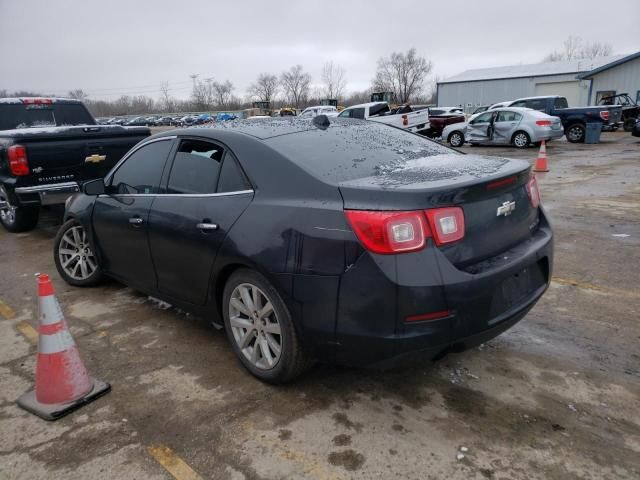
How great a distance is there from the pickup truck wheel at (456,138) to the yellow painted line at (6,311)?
17957 mm

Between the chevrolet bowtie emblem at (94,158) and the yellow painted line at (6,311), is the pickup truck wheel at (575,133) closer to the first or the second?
the chevrolet bowtie emblem at (94,158)

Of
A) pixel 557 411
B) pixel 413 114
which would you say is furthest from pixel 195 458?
pixel 413 114

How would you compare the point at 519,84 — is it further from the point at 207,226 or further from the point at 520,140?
the point at 207,226

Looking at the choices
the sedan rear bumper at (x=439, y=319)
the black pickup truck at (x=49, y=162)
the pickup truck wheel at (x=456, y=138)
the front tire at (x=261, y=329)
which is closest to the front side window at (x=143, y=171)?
the front tire at (x=261, y=329)

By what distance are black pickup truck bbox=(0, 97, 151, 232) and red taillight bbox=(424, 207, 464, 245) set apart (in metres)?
5.54

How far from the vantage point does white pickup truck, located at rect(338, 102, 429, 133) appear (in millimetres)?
19734

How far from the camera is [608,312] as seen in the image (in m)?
3.97

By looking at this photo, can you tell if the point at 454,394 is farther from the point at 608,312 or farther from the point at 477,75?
the point at 477,75

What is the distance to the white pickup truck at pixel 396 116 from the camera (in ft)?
64.7

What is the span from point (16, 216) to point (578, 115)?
1952cm

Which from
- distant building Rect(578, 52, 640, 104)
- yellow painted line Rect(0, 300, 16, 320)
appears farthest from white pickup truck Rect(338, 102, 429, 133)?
distant building Rect(578, 52, 640, 104)

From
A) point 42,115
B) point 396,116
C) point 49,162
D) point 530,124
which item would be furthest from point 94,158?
point 396,116

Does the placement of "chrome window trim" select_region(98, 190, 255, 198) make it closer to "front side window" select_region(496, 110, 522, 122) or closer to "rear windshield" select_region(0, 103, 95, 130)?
"rear windshield" select_region(0, 103, 95, 130)

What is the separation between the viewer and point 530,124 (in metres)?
16.9
